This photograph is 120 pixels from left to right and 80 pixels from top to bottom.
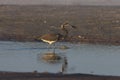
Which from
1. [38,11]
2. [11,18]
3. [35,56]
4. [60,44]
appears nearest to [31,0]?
[38,11]

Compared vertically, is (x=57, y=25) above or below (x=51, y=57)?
above

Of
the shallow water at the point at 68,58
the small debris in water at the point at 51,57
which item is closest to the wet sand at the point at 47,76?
the shallow water at the point at 68,58

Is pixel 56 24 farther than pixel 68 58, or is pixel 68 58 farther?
pixel 56 24

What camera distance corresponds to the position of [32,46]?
23703mm

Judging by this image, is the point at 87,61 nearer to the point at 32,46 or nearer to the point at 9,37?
the point at 32,46

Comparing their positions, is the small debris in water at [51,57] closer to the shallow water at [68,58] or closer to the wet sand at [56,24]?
the shallow water at [68,58]

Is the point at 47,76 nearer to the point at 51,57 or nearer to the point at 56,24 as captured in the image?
the point at 51,57

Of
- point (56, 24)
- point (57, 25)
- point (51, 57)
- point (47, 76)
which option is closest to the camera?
point (47, 76)

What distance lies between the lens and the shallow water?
18258 millimetres

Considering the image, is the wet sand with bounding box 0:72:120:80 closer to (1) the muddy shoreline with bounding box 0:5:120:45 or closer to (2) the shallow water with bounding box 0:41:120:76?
(2) the shallow water with bounding box 0:41:120:76

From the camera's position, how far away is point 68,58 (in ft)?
66.8

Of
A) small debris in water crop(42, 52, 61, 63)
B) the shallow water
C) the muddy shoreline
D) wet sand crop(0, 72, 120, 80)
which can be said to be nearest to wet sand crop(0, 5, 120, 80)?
Result: the muddy shoreline

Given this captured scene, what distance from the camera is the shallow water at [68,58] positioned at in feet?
59.9

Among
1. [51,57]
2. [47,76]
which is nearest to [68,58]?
[51,57]
